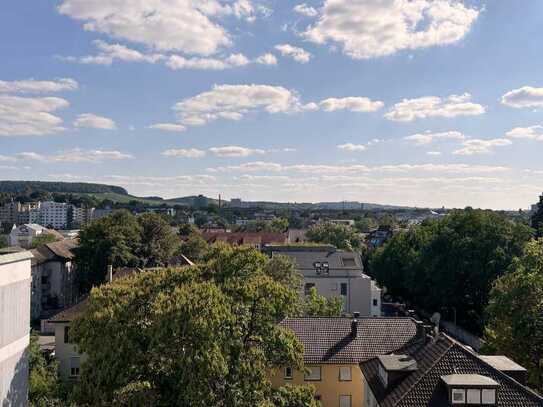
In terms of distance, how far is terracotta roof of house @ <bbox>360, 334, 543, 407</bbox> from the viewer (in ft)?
66.1

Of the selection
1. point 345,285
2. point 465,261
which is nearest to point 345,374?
point 465,261

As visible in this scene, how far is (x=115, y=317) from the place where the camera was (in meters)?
19.6

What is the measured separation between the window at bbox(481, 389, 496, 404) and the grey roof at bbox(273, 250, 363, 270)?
125ft

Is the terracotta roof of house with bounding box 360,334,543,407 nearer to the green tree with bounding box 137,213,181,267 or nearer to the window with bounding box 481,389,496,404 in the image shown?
the window with bounding box 481,389,496,404

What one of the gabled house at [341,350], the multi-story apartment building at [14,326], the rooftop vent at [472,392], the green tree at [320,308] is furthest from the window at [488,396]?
the green tree at [320,308]

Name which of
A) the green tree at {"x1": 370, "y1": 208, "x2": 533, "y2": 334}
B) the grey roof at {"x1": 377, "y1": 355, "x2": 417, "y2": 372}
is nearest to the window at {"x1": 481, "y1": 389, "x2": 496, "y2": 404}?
the grey roof at {"x1": 377, "y1": 355, "x2": 417, "y2": 372}

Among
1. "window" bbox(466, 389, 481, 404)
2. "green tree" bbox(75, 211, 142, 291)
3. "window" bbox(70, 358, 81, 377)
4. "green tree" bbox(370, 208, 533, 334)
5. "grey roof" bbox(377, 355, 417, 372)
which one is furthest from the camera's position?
"green tree" bbox(75, 211, 142, 291)

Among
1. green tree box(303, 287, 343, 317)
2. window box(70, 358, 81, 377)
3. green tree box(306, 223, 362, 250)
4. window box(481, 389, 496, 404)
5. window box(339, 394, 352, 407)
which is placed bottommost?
window box(70, 358, 81, 377)

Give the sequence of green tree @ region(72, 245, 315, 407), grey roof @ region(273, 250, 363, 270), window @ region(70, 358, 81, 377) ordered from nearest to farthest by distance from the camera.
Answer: green tree @ region(72, 245, 315, 407) < window @ region(70, 358, 81, 377) < grey roof @ region(273, 250, 363, 270)

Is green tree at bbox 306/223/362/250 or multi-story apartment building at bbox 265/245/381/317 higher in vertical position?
green tree at bbox 306/223/362/250

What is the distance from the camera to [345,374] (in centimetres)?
2944

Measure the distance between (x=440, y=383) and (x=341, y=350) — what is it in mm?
9429

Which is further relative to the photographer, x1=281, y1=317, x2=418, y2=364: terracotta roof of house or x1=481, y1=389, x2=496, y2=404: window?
x1=281, y1=317, x2=418, y2=364: terracotta roof of house

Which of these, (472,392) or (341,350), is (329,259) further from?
(472,392)
